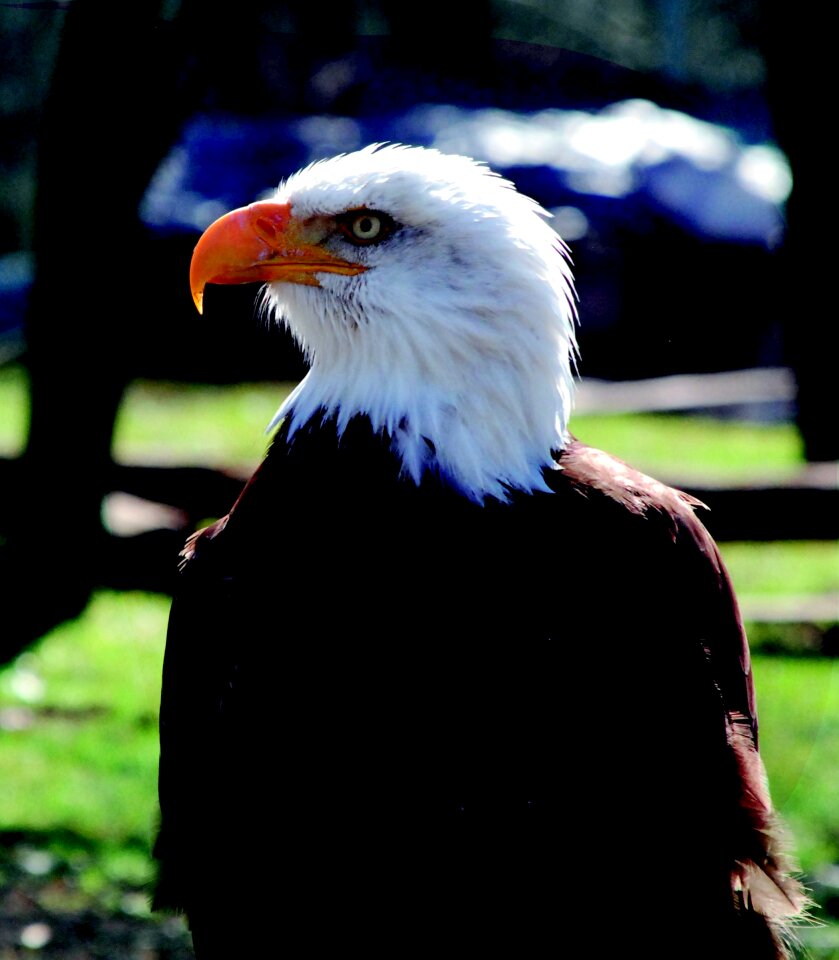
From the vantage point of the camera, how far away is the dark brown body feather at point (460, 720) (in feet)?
7.88

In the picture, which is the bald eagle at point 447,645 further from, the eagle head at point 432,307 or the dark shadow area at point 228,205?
the dark shadow area at point 228,205

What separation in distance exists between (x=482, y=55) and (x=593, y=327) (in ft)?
10.6

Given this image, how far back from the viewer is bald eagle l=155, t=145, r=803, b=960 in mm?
2412

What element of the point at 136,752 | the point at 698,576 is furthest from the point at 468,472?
the point at 136,752

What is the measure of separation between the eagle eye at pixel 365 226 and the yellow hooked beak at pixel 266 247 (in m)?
0.04

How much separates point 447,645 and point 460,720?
0.13 m

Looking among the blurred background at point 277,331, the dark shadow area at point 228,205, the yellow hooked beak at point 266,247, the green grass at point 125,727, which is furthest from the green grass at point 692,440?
the yellow hooked beak at point 266,247

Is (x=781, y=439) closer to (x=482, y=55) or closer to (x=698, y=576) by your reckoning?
(x=482, y=55)

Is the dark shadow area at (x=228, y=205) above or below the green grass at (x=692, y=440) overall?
above

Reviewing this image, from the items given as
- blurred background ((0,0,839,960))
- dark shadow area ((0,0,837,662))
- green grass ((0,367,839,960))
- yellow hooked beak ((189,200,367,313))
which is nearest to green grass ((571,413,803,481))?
blurred background ((0,0,839,960))

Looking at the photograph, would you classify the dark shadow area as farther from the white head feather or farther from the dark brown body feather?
the dark brown body feather

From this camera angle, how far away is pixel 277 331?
4.47 m

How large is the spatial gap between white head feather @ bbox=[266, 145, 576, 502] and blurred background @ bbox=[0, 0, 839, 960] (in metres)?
2.09

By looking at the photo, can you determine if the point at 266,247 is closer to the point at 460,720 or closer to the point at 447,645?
the point at 447,645
